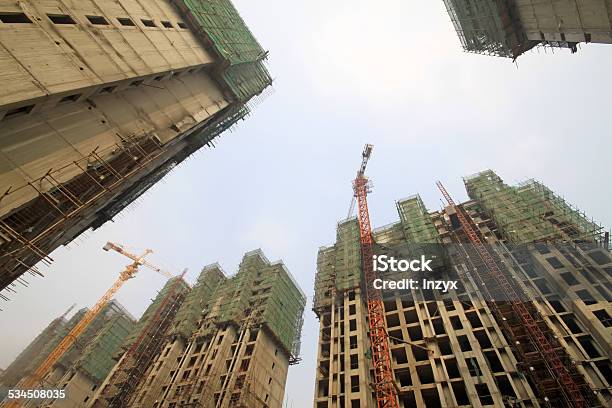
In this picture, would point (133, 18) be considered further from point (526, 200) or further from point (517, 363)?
point (526, 200)

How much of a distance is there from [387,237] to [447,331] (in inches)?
884

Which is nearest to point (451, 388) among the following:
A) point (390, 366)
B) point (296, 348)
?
point (390, 366)

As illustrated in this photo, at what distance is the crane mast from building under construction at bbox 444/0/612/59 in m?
27.6

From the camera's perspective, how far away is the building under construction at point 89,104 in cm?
1805

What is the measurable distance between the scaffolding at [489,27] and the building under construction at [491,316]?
73.0 ft

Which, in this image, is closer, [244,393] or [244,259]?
[244,393]

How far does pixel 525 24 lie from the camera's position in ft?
78.8

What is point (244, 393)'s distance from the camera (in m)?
41.5

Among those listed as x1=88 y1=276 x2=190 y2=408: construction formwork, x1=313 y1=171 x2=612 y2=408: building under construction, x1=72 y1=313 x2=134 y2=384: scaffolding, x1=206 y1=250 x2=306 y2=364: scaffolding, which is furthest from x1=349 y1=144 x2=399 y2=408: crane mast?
x1=72 y1=313 x2=134 y2=384: scaffolding

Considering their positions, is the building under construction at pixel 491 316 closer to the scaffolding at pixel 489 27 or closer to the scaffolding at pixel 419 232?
the scaffolding at pixel 419 232

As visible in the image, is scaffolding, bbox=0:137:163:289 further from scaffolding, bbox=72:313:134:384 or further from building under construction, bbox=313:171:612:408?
scaffolding, bbox=72:313:134:384

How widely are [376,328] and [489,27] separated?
1188 inches

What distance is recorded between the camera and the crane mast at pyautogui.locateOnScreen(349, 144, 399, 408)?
104 feet

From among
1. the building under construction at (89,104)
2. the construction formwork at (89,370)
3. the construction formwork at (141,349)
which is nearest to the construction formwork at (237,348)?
the construction formwork at (141,349)
